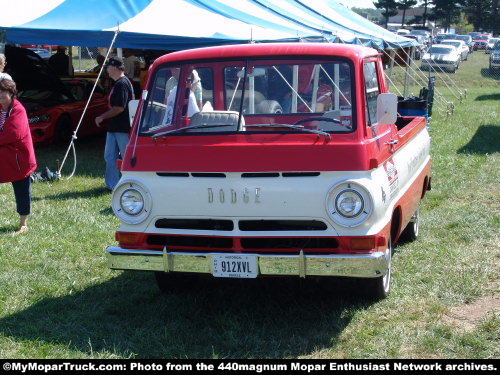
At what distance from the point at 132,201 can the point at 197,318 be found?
0.98m

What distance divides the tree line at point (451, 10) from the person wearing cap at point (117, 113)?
60970mm

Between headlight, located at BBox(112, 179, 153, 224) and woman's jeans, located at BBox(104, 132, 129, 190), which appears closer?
headlight, located at BBox(112, 179, 153, 224)

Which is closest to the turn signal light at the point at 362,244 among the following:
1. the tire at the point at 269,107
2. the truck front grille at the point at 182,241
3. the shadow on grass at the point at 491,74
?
the truck front grille at the point at 182,241

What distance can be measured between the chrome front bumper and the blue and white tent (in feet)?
22.1

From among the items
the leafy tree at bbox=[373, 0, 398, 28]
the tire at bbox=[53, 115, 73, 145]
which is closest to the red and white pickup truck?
the tire at bbox=[53, 115, 73, 145]

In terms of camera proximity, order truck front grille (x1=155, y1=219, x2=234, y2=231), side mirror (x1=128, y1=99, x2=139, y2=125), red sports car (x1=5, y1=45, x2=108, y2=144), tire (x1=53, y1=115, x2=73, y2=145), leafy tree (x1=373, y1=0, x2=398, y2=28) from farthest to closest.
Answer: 1. leafy tree (x1=373, y1=0, x2=398, y2=28)
2. tire (x1=53, y1=115, x2=73, y2=145)
3. red sports car (x1=5, y1=45, x2=108, y2=144)
4. side mirror (x1=128, y1=99, x2=139, y2=125)
5. truck front grille (x1=155, y1=219, x2=234, y2=231)

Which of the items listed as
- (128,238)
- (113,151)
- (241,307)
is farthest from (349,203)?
(113,151)

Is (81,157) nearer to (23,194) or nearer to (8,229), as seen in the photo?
(8,229)

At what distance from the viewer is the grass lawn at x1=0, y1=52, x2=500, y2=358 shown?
4.70m

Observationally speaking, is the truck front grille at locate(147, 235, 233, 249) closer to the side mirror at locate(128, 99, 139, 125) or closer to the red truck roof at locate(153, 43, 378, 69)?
the side mirror at locate(128, 99, 139, 125)

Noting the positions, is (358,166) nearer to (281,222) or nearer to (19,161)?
(281,222)

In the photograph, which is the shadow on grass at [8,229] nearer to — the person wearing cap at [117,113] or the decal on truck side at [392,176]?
the person wearing cap at [117,113]
